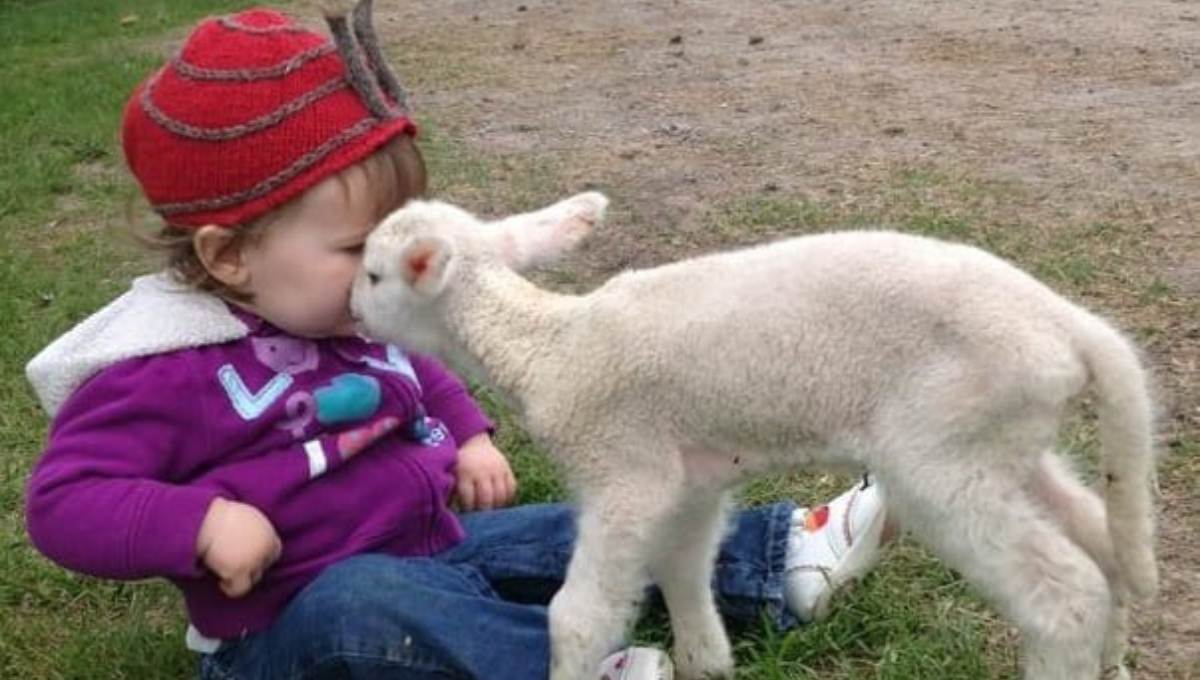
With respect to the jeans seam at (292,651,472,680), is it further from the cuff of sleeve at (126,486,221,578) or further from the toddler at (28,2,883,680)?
the cuff of sleeve at (126,486,221,578)

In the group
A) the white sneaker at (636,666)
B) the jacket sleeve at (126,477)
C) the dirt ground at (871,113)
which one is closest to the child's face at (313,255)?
the jacket sleeve at (126,477)

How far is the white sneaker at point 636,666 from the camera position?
241 centimetres

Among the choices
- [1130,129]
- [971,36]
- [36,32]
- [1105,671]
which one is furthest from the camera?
[36,32]

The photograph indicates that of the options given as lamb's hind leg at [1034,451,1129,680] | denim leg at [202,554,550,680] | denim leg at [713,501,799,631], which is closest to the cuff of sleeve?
denim leg at [202,554,550,680]

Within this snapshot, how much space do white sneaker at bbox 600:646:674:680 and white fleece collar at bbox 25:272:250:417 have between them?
0.75 m

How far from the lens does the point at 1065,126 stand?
18.4ft

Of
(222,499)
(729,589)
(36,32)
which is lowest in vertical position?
(36,32)

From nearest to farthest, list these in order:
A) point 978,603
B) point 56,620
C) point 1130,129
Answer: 1. point 978,603
2. point 56,620
3. point 1130,129

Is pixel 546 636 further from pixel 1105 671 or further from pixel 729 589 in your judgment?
pixel 1105 671

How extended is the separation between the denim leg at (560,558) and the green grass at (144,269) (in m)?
0.05

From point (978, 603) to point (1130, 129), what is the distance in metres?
3.29

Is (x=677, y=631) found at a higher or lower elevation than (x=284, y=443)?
lower

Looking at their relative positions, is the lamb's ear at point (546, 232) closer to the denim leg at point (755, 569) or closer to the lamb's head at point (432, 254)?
the lamb's head at point (432, 254)

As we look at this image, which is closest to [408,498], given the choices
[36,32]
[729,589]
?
[729,589]
